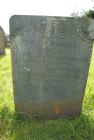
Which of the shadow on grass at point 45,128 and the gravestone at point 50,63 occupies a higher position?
the gravestone at point 50,63

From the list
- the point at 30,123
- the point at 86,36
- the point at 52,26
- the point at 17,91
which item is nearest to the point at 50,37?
the point at 52,26

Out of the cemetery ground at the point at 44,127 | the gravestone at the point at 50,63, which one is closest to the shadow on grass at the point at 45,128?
the cemetery ground at the point at 44,127

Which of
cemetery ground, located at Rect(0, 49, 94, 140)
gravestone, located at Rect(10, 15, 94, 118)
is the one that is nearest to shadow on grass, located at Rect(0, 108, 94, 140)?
cemetery ground, located at Rect(0, 49, 94, 140)

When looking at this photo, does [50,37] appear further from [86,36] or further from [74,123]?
[74,123]

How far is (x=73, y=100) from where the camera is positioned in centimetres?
446

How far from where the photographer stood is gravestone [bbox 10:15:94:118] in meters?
4.21

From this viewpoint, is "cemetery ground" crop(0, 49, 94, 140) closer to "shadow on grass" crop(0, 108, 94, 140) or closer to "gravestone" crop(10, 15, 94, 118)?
"shadow on grass" crop(0, 108, 94, 140)

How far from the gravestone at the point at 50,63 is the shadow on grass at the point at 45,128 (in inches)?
7.3

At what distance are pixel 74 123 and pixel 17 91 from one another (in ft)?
2.83

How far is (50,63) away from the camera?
14.1 feet

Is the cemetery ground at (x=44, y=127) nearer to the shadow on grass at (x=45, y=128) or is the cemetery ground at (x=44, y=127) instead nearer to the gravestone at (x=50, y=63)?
the shadow on grass at (x=45, y=128)

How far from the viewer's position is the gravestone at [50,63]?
4.21m

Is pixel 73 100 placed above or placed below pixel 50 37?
below

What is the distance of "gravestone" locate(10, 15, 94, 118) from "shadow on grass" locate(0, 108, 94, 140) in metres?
0.18
